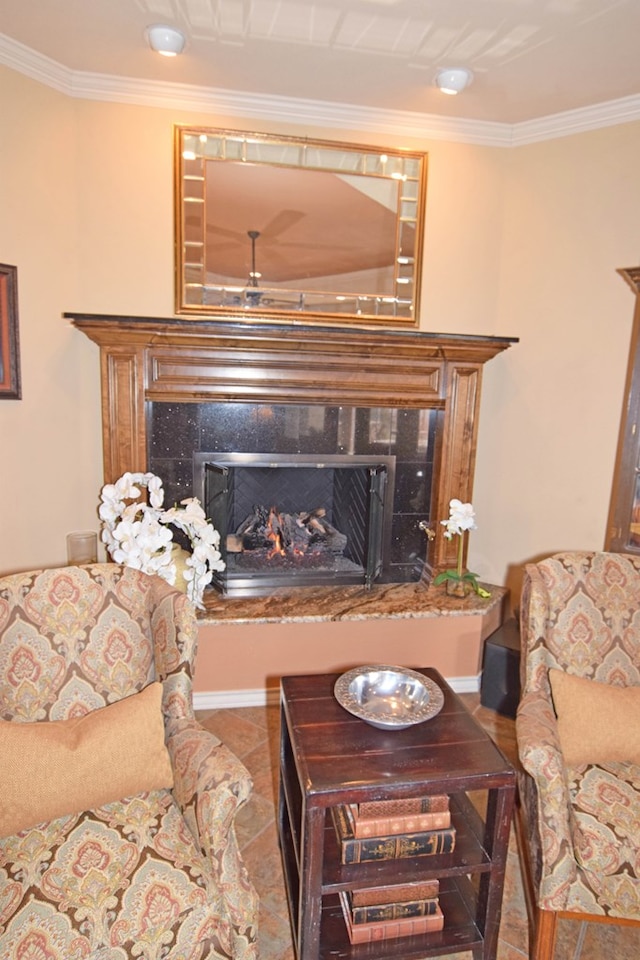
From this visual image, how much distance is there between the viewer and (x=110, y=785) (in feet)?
4.66

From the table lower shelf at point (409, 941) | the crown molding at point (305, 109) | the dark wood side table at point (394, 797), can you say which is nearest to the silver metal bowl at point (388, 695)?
the dark wood side table at point (394, 797)

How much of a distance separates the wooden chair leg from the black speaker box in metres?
1.25

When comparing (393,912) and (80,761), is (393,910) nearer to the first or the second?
(393,912)

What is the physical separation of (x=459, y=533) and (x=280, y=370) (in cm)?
121

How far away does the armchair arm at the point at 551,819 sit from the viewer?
1.46 m

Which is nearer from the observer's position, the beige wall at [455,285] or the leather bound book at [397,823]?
the leather bound book at [397,823]

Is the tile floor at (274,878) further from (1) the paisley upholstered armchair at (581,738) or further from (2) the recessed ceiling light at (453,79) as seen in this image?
(2) the recessed ceiling light at (453,79)

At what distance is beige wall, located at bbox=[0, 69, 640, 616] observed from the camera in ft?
8.48

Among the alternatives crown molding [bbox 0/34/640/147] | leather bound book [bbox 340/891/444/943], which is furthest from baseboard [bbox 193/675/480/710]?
crown molding [bbox 0/34/640/147]

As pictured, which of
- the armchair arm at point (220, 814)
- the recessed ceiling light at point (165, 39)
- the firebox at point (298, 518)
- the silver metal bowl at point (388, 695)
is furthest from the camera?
the firebox at point (298, 518)

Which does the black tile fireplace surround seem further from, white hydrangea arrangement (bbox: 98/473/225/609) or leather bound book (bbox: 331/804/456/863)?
leather bound book (bbox: 331/804/456/863)

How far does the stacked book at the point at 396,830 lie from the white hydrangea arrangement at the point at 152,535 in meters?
1.20

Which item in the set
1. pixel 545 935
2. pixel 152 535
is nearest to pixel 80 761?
pixel 152 535

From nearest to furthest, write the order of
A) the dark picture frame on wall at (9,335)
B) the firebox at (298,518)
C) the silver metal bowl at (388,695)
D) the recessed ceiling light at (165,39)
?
the silver metal bowl at (388,695)
the recessed ceiling light at (165,39)
the dark picture frame on wall at (9,335)
the firebox at (298,518)
